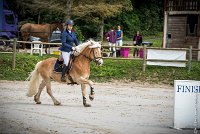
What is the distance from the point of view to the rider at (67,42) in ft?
54.6

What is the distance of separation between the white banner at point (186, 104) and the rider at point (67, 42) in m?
4.50

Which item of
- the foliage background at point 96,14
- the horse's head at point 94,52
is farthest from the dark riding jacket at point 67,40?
the foliage background at point 96,14

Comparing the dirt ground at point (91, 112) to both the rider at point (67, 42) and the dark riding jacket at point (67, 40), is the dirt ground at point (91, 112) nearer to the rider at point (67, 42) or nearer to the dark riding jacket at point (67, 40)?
the rider at point (67, 42)

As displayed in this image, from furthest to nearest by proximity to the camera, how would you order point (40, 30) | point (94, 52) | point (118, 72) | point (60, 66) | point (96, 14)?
point (96, 14) < point (40, 30) < point (118, 72) < point (60, 66) < point (94, 52)

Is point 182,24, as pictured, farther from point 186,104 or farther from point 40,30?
point 186,104

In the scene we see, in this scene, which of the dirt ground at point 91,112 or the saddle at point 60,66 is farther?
the saddle at point 60,66

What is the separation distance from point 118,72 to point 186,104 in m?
13.4

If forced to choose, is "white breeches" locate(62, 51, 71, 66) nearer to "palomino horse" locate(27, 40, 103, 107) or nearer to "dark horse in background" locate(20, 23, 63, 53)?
"palomino horse" locate(27, 40, 103, 107)

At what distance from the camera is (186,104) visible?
44.1ft

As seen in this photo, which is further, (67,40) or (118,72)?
(118,72)

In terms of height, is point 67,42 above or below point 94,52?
above

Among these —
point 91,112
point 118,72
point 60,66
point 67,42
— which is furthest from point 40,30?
point 91,112

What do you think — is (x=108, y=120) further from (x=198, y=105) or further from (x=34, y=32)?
(x=34, y=32)

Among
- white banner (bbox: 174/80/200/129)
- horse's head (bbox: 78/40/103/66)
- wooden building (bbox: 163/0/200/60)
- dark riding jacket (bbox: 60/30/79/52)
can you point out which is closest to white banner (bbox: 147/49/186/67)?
wooden building (bbox: 163/0/200/60)
